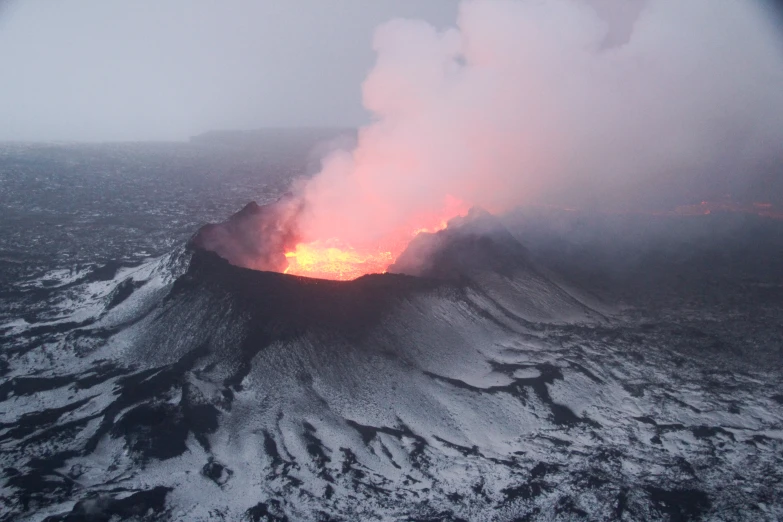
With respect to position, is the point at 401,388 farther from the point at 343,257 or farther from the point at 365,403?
the point at 343,257

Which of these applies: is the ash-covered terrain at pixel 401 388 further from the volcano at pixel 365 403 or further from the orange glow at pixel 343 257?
the orange glow at pixel 343 257

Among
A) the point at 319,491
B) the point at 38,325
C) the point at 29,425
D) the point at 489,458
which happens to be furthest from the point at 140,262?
the point at 489,458

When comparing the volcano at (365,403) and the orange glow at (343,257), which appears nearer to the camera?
the volcano at (365,403)

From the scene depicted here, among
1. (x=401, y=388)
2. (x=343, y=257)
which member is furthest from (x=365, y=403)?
(x=343, y=257)

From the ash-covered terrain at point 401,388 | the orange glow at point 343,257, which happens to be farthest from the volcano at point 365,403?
the orange glow at point 343,257

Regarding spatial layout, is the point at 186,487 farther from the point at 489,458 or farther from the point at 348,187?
the point at 348,187

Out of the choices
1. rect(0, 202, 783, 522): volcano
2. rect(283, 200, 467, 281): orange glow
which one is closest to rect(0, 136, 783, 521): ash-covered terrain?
rect(0, 202, 783, 522): volcano
